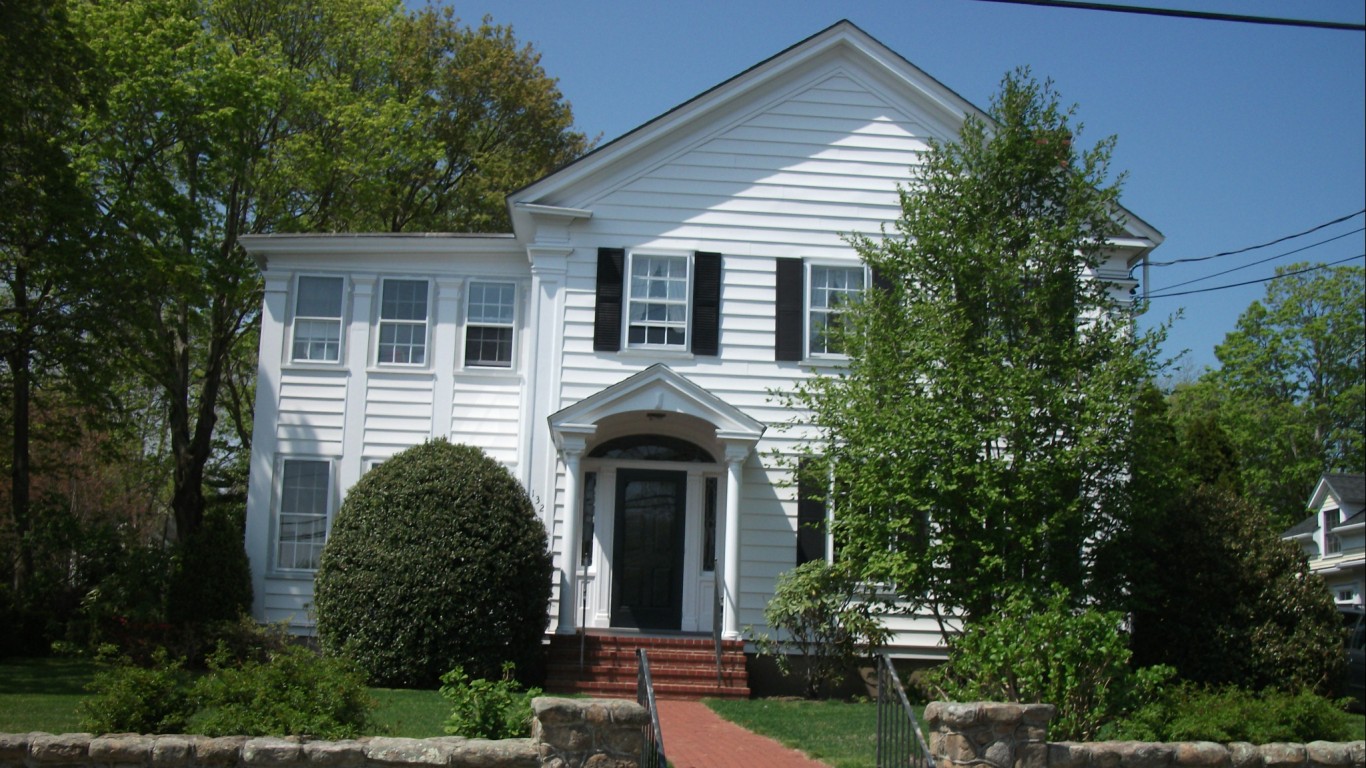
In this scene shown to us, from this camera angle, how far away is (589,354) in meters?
17.0

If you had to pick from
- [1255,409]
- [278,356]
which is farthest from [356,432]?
[1255,409]

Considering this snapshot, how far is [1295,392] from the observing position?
4606cm

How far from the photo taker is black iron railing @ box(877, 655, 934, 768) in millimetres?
9172

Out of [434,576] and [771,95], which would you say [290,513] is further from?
[771,95]

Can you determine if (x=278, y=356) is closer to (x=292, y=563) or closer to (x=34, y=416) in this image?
(x=292, y=563)

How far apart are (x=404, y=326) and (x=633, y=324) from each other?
3605 mm

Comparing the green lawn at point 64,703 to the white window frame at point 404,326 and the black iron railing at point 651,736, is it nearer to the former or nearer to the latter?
the black iron railing at point 651,736

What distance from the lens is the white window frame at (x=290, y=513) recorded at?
17.4 meters

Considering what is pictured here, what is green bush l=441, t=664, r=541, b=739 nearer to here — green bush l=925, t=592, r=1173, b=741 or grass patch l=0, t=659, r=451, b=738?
grass patch l=0, t=659, r=451, b=738

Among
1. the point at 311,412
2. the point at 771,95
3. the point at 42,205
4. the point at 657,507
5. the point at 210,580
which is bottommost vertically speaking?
the point at 210,580

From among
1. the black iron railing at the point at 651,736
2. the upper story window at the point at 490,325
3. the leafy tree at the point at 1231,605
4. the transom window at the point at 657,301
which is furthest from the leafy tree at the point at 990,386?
the upper story window at the point at 490,325

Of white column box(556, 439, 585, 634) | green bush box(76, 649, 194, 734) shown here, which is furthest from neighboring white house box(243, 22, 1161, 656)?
green bush box(76, 649, 194, 734)

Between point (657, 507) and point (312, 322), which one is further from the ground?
point (312, 322)

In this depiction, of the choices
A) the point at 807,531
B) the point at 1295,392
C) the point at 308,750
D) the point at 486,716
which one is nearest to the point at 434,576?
the point at 486,716
